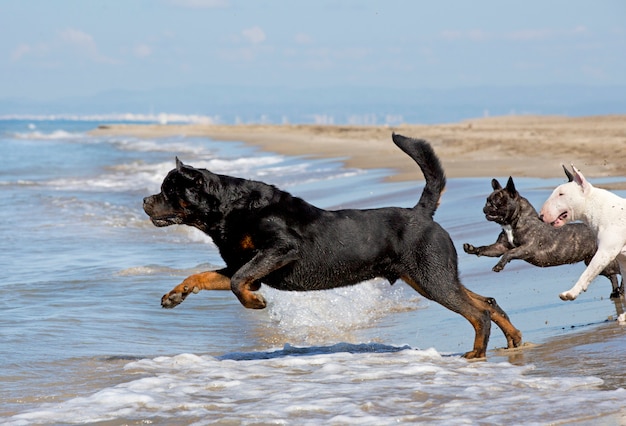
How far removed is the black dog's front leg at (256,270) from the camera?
6316 mm

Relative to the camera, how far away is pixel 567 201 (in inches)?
284

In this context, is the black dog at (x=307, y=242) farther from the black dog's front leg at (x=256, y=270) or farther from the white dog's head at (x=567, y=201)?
the white dog's head at (x=567, y=201)

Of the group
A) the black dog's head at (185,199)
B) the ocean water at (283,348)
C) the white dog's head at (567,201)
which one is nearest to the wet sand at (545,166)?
the ocean water at (283,348)

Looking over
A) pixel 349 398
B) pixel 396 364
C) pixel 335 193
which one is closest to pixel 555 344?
pixel 396 364

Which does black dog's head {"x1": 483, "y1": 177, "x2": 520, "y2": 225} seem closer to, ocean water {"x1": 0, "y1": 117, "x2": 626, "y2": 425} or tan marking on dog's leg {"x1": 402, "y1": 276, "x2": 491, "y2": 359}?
ocean water {"x1": 0, "y1": 117, "x2": 626, "y2": 425}

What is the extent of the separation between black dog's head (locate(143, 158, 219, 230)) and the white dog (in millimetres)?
2562

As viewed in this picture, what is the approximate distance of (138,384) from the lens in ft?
18.2

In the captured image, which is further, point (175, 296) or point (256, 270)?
point (175, 296)

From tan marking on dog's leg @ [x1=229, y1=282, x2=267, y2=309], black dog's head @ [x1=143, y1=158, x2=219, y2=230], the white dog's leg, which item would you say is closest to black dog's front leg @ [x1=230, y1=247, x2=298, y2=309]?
tan marking on dog's leg @ [x1=229, y1=282, x2=267, y2=309]

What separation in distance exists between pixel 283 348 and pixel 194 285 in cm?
94

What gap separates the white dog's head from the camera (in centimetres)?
713

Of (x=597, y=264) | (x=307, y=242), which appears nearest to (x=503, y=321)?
(x=597, y=264)

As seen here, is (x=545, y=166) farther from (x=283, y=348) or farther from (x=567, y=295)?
(x=283, y=348)

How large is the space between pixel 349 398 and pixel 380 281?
4.46 m
